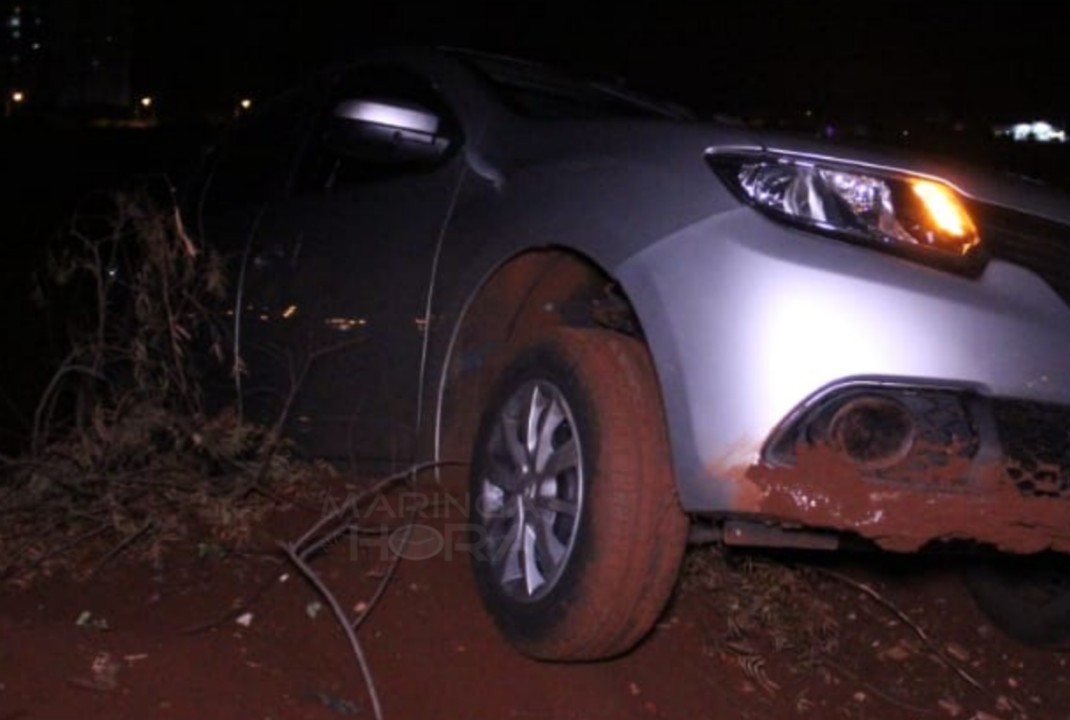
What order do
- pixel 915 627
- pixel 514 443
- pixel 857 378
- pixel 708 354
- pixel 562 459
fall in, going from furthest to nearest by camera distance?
pixel 915 627, pixel 514 443, pixel 562 459, pixel 708 354, pixel 857 378

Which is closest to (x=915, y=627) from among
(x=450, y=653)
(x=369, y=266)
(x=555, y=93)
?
(x=450, y=653)

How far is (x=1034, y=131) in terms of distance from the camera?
52.9 ft

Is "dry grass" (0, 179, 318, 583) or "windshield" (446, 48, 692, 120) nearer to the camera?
"dry grass" (0, 179, 318, 583)

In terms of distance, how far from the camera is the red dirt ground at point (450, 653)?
132 inches

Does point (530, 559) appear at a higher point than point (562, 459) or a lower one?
lower

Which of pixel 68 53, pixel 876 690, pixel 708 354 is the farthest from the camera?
pixel 68 53

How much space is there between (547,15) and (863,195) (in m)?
13.0

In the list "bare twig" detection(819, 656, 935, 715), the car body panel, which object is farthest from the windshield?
"bare twig" detection(819, 656, 935, 715)

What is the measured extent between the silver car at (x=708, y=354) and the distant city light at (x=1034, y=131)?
491 inches

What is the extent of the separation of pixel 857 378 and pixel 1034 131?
14.3 m

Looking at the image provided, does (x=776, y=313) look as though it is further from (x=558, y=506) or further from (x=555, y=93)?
(x=555, y=93)

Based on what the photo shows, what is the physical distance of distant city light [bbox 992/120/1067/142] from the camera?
15.7 metres

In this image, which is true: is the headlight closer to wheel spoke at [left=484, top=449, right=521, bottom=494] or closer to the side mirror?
wheel spoke at [left=484, top=449, right=521, bottom=494]

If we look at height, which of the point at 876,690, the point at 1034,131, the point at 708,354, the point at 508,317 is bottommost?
the point at 1034,131
